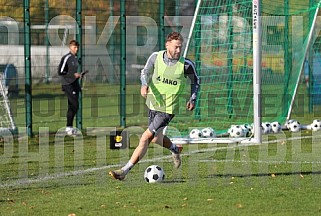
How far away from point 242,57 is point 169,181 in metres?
8.88

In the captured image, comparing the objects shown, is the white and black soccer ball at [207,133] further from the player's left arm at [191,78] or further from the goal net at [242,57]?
the player's left arm at [191,78]

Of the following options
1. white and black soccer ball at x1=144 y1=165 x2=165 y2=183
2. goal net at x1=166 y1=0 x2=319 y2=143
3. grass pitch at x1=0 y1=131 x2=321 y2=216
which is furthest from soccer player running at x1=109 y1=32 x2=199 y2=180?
goal net at x1=166 y1=0 x2=319 y2=143

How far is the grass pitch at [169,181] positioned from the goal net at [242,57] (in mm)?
3416

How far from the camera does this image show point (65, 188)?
34.8 feet

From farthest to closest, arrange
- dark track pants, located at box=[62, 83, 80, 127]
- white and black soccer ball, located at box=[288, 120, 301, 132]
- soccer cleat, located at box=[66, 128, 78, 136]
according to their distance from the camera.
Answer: white and black soccer ball, located at box=[288, 120, 301, 132], dark track pants, located at box=[62, 83, 80, 127], soccer cleat, located at box=[66, 128, 78, 136]

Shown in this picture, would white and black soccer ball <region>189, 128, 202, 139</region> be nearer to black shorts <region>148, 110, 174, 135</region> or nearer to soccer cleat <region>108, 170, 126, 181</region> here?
black shorts <region>148, 110, 174, 135</region>

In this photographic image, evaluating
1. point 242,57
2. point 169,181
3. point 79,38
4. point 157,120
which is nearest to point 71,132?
point 79,38

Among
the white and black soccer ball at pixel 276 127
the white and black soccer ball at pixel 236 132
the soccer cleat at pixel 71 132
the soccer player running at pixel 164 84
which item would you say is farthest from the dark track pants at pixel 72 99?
the soccer player running at pixel 164 84

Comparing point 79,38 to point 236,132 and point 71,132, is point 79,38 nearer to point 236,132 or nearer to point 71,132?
point 71,132

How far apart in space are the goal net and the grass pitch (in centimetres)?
342

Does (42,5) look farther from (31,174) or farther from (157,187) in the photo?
(157,187)

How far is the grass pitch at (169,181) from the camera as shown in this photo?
29.6 feet

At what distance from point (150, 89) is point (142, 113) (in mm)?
12824

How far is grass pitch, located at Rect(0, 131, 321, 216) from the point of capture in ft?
29.6
